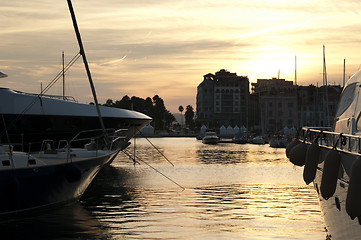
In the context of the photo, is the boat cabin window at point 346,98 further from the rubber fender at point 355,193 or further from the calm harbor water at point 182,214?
the rubber fender at point 355,193

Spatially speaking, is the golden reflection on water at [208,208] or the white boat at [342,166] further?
the golden reflection on water at [208,208]

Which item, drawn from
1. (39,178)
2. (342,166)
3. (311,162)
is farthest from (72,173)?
(342,166)

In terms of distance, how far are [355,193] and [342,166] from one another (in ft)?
7.47

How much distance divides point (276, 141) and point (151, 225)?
85003 mm

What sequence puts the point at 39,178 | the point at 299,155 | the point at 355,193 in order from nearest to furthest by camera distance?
the point at 355,193 < the point at 299,155 < the point at 39,178

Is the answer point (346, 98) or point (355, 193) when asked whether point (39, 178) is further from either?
point (355, 193)

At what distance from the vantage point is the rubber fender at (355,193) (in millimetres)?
9984

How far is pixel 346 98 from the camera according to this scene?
17359mm

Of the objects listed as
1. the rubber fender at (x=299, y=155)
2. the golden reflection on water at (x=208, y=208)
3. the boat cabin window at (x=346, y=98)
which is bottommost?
the golden reflection on water at (x=208, y=208)

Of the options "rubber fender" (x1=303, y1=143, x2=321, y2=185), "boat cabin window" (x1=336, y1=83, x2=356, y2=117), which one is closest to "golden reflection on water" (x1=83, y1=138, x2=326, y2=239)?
"rubber fender" (x1=303, y1=143, x2=321, y2=185)

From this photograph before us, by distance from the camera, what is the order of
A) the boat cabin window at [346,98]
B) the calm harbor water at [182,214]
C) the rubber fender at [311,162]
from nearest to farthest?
the rubber fender at [311,162] < the boat cabin window at [346,98] < the calm harbor water at [182,214]

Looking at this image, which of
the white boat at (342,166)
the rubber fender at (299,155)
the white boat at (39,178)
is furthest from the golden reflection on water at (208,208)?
the white boat at (342,166)

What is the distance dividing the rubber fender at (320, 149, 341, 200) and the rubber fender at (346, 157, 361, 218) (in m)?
2.19

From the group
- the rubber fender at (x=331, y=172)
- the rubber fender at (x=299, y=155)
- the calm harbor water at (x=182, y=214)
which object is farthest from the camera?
the rubber fender at (x=299, y=155)
